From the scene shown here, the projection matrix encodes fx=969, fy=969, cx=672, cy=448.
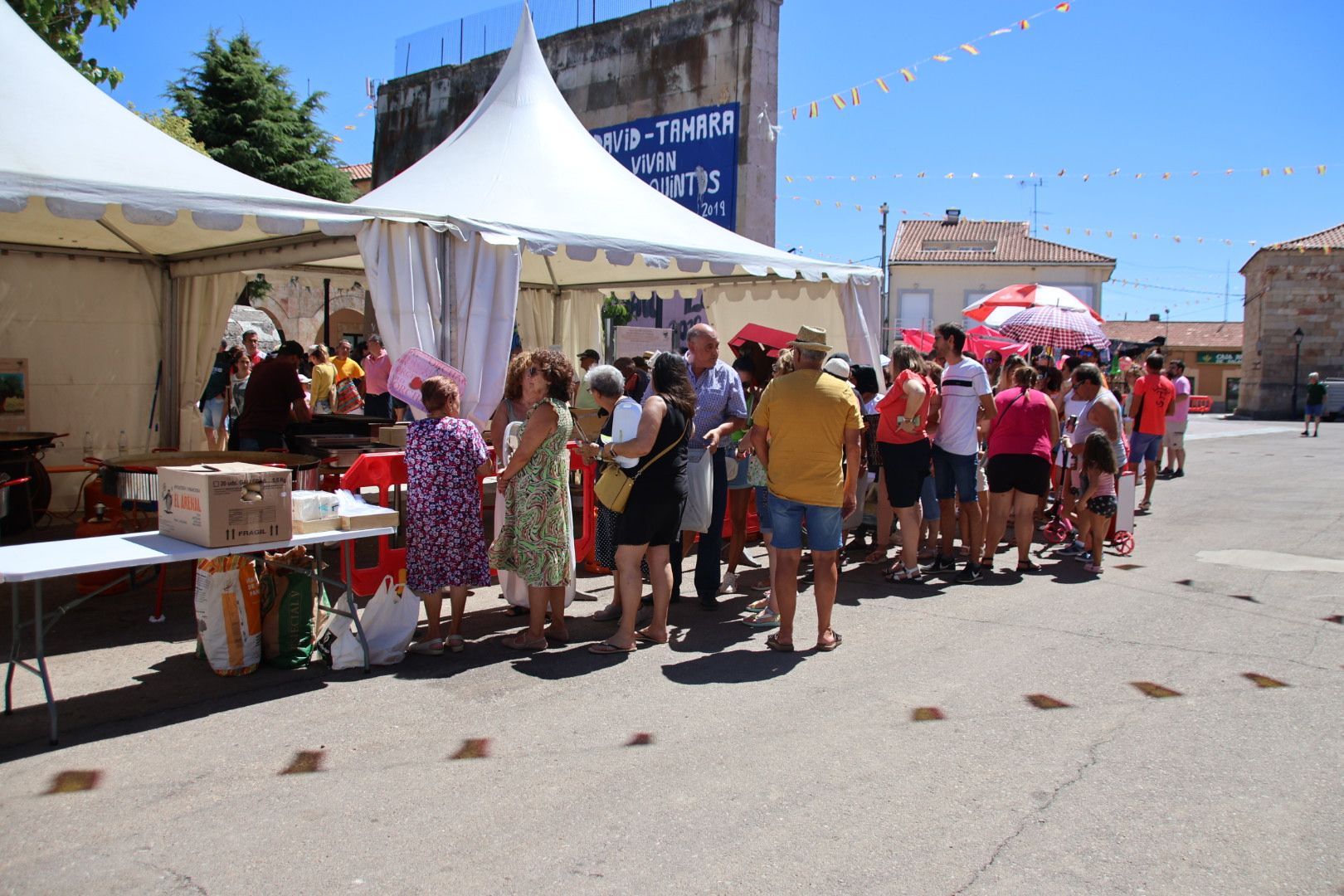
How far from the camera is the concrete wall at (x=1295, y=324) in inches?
1598

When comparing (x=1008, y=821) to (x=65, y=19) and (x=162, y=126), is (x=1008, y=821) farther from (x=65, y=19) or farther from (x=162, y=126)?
(x=162, y=126)

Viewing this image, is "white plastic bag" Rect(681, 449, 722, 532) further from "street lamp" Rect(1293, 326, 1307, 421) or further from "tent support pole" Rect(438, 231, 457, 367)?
"street lamp" Rect(1293, 326, 1307, 421)

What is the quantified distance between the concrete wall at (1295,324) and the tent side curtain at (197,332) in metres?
41.6

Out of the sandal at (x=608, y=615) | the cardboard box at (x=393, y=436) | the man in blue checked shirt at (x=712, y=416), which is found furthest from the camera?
the cardboard box at (x=393, y=436)

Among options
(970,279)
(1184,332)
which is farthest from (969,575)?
(1184,332)

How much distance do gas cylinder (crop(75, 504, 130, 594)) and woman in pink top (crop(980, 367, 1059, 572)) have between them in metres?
6.16

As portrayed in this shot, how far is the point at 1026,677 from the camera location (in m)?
4.94

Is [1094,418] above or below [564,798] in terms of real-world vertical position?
above

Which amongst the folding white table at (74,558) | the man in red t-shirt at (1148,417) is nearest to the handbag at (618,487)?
the folding white table at (74,558)

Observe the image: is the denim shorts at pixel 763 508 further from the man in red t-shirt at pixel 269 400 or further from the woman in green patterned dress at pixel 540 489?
the man in red t-shirt at pixel 269 400

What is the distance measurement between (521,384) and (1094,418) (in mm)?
4981

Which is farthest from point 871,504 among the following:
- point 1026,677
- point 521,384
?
point 521,384

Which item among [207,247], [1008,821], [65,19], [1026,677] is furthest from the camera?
[65,19]

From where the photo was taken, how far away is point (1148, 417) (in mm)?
11359
